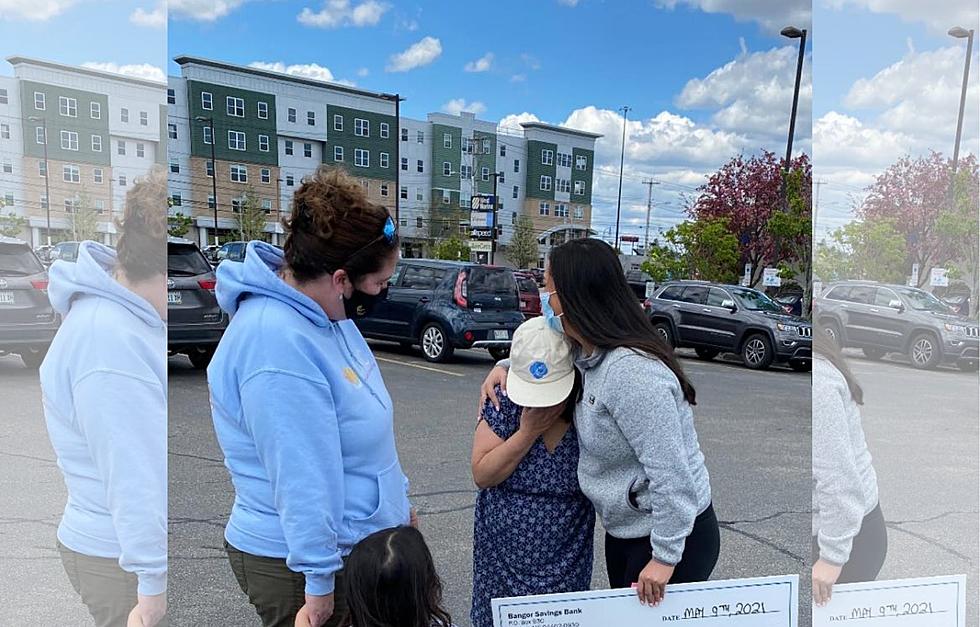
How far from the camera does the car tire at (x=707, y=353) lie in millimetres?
2604

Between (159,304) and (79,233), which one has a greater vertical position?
(79,233)

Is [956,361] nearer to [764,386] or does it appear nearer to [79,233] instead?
[764,386]

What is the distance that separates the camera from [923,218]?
2.39 m

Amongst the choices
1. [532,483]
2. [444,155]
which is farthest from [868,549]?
[444,155]

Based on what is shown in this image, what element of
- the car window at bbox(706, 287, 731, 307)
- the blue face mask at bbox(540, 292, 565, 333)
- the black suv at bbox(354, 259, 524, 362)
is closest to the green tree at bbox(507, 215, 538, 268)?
the black suv at bbox(354, 259, 524, 362)

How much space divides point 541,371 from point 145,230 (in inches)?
38.5

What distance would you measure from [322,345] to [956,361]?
6.80 ft

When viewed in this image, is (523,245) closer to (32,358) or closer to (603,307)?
(603,307)

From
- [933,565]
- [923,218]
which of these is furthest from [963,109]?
[933,565]

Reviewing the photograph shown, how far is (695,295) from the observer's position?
7.61 ft

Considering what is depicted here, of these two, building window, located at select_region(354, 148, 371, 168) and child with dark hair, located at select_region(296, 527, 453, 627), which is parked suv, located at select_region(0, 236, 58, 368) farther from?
child with dark hair, located at select_region(296, 527, 453, 627)

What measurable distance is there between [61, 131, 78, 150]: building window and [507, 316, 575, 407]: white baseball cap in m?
1.19

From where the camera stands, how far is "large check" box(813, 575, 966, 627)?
2.31 metres

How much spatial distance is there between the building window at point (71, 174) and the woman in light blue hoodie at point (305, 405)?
1.84 feet
